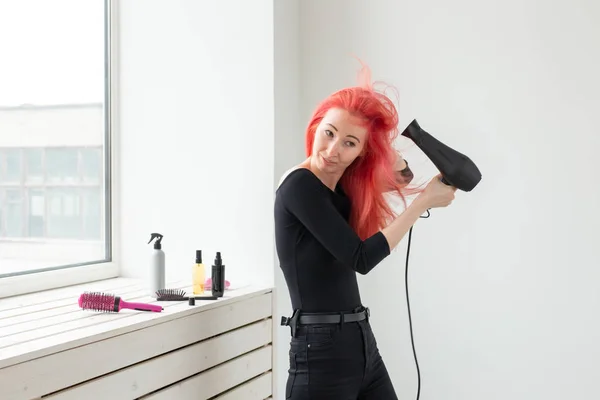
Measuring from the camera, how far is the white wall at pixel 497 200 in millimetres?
2170

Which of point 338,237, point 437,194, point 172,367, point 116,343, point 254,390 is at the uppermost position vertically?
point 437,194

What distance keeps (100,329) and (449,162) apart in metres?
0.93

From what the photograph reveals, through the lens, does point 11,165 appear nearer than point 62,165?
Yes

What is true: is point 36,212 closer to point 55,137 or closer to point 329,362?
point 55,137

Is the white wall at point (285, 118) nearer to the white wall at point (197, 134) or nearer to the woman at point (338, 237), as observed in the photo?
the white wall at point (197, 134)

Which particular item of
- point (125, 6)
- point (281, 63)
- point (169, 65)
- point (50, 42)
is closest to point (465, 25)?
point (281, 63)

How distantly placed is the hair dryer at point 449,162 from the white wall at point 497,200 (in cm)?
69

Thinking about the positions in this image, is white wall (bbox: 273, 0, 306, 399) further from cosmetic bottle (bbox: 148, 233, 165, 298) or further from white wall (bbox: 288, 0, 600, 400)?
cosmetic bottle (bbox: 148, 233, 165, 298)

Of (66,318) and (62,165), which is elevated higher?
(62,165)

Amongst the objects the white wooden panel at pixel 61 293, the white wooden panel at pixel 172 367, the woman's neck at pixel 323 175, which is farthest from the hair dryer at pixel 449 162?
the white wooden panel at pixel 61 293

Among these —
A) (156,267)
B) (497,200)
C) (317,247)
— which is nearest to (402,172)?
(317,247)

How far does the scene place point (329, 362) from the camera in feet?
5.20

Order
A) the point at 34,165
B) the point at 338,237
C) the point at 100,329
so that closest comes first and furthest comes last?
the point at 100,329 < the point at 338,237 < the point at 34,165

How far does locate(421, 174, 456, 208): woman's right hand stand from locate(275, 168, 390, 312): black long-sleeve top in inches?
6.3
